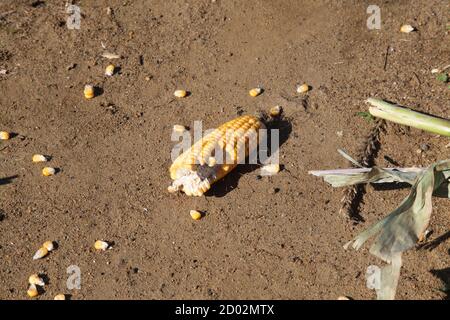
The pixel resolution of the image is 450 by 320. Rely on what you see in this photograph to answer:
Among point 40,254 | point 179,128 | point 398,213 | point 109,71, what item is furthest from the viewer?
point 109,71

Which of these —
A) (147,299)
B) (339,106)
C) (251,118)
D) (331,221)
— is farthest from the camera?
(339,106)

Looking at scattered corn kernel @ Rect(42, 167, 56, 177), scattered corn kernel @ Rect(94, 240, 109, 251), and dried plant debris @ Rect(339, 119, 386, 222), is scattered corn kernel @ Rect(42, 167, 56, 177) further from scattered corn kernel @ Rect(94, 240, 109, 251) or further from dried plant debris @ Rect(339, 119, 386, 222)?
dried plant debris @ Rect(339, 119, 386, 222)

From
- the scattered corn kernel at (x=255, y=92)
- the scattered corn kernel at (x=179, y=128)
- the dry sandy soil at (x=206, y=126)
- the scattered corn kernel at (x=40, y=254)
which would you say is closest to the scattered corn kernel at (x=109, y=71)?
the dry sandy soil at (x=206, y=126)

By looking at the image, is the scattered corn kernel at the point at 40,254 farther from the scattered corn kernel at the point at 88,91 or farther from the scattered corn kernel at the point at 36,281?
the scattered corn kernel at the point at 88,91

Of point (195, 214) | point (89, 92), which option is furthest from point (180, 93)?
point (195, 214)

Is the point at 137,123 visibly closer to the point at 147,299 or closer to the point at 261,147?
the point at 261,147

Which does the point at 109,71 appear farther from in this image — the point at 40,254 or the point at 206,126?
the point at 40,254

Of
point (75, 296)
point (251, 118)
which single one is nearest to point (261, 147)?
point (251, 118)
